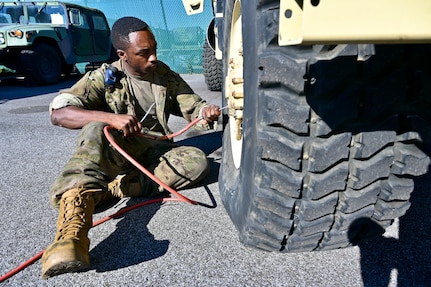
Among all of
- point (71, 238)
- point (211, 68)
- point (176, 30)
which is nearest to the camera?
point (71, 238)

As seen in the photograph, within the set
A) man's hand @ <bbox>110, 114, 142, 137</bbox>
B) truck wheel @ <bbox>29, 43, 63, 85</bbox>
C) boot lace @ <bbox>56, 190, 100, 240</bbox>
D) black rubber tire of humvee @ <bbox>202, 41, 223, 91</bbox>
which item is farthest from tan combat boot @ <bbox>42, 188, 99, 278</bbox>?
truck wheel @ <bbox>29, 43, 63, 85</bbox>

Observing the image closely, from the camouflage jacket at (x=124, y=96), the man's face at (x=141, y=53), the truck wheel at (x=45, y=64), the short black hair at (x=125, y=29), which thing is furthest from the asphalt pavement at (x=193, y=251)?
the truck wheel at (x=45, y=64)

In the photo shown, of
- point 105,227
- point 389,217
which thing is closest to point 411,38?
point 389,217

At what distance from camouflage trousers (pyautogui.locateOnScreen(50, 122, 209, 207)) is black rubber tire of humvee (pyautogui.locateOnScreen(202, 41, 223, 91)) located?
2758mm

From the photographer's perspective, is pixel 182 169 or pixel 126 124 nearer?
pixel 126 124

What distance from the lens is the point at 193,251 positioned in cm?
131

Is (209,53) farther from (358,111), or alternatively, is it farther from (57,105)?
(358,111)

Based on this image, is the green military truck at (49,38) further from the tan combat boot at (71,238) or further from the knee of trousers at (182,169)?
the tan combat boot at (71,238)

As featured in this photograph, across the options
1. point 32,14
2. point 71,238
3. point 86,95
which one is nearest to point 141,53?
point 86,95

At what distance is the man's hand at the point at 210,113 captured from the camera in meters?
1.88

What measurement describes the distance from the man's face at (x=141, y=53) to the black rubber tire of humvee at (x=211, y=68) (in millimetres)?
2715

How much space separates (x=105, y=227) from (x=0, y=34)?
7074mm

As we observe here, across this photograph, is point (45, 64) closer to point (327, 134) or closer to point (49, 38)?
point (49, 38)

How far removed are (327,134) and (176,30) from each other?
944cm
